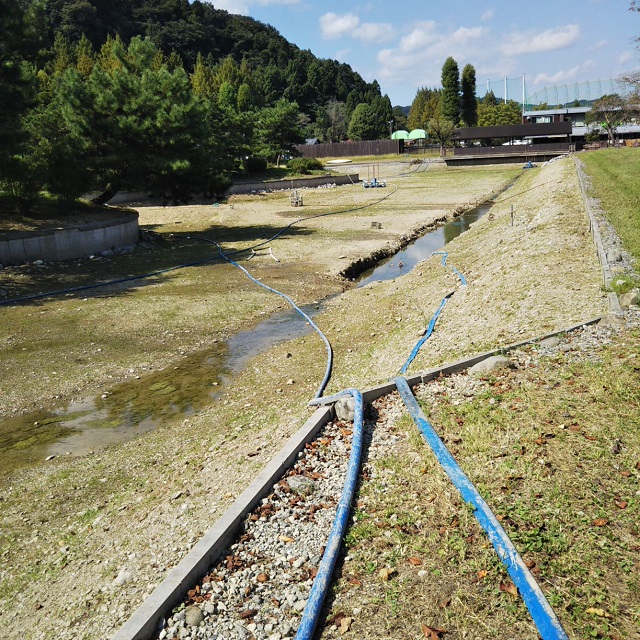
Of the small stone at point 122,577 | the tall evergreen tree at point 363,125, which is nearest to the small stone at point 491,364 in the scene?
the small stone at point 122,577

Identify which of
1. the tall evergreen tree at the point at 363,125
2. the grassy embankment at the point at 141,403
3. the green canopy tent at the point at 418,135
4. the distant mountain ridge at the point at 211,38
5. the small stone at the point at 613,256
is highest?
the distant mountain ridge at the point at 211,38

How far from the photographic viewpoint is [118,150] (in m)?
24.2

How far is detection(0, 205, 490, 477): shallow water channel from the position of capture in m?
7.93

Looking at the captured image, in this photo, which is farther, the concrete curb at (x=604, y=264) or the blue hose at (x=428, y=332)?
the blue hose at (x=428, y=332)

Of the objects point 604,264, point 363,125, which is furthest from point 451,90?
point 604,264

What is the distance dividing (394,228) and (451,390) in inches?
793

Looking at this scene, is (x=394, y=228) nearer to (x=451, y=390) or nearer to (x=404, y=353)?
(x=404, y=353)

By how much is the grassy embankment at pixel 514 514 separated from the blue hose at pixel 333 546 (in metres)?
0.13

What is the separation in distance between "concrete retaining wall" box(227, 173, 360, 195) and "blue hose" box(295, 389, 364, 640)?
130 feet

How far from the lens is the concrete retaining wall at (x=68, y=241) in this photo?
18016 mm

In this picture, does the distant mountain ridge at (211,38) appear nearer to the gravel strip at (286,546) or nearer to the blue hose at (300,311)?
the blue hose at (300,311)

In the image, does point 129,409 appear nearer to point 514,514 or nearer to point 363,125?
point 514,514

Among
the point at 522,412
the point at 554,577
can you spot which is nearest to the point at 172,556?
the point at 554,577

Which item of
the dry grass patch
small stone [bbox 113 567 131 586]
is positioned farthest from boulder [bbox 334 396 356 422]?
small stone [bbox 113 567 131 586]
